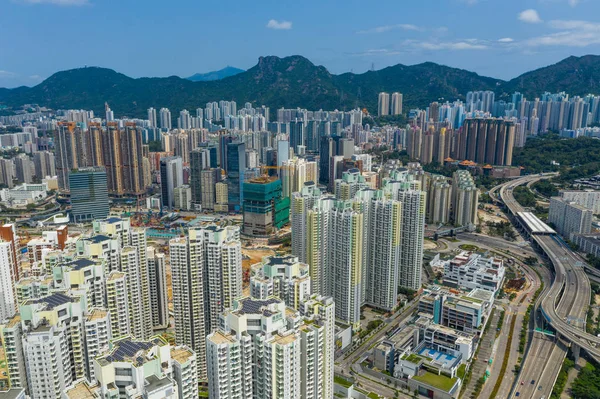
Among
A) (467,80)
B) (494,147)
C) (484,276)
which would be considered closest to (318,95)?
(467,80)

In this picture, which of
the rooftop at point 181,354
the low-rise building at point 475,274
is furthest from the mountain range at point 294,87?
the rooftop at point 181,354

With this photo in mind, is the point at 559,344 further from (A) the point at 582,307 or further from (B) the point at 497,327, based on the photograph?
(A) the point at 582,307

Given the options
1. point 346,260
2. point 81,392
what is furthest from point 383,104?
point 81,392

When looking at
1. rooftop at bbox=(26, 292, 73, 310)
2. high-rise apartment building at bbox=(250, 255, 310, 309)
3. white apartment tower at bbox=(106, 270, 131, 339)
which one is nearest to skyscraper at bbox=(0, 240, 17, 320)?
white apartment tower at bbox=(106, 270, 131, 339)

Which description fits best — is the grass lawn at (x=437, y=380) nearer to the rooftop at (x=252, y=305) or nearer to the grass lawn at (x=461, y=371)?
the grass lawn at (x=461, y=371)

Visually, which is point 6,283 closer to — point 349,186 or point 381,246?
point 381,246

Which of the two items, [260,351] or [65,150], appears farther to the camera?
[65,150]

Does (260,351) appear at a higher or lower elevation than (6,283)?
higher
